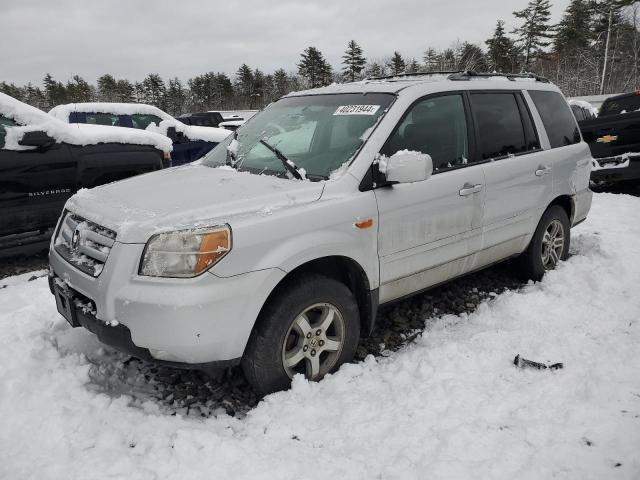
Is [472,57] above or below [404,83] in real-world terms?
above

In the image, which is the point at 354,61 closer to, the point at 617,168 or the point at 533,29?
the point at 533,29

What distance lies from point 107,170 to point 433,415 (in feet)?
16.4

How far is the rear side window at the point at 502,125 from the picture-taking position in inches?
145

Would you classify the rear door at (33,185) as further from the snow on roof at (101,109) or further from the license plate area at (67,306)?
the snow on roof at (101,109)

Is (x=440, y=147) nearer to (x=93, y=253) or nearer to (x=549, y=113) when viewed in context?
(x=549, y=113)

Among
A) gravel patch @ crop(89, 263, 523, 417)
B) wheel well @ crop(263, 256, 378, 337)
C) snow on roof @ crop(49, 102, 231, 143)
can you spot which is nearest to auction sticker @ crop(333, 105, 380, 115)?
wheel well @ crop(263, 256, 378, 337)

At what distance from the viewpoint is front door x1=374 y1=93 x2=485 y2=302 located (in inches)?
118

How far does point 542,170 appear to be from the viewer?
13.5 ft

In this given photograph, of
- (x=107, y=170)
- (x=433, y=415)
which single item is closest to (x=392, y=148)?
(x=433, y=415)

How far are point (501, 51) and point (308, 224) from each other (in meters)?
51.2

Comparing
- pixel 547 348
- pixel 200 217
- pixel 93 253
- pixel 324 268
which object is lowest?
pixel 547 348

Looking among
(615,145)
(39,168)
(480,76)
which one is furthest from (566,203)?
(39,168)

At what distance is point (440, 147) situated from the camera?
337 centimetres

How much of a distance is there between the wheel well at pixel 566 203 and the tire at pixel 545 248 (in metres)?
0.06
